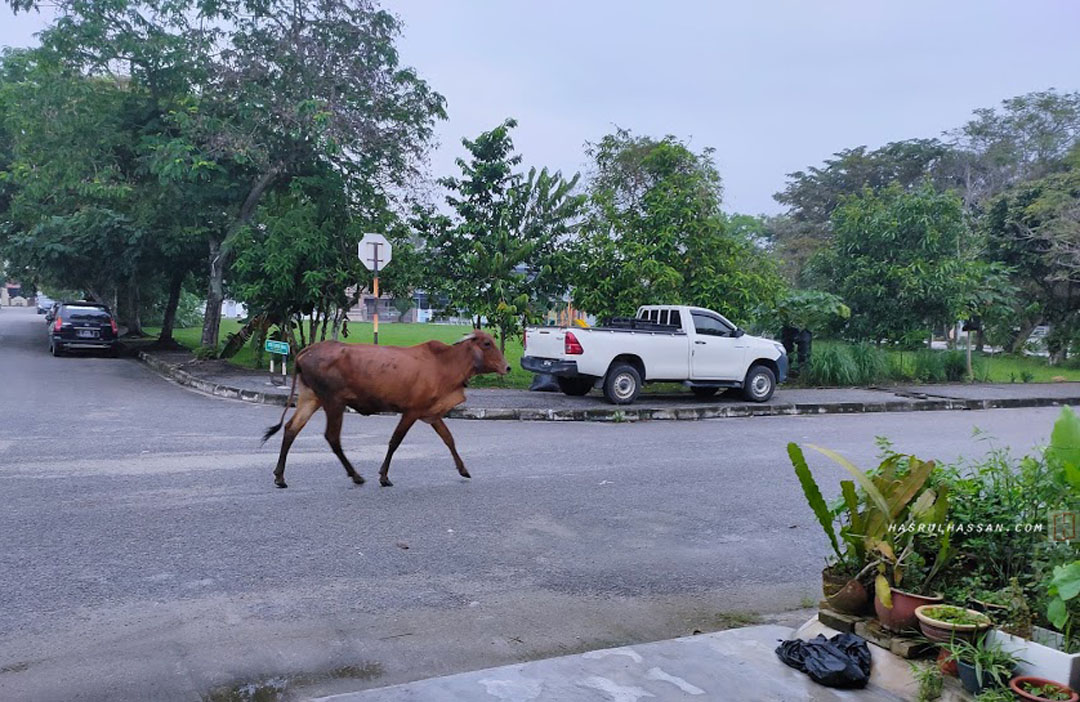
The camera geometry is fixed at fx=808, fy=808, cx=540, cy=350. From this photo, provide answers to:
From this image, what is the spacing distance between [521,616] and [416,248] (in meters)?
15.3

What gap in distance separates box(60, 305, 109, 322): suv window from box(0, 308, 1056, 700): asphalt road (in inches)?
557

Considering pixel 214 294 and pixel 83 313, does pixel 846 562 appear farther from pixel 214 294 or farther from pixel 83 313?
pixel 83 313

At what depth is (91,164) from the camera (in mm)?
19688

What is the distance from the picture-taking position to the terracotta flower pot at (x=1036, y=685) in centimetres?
341

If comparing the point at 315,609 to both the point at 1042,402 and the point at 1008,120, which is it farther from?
the point at 1008,120

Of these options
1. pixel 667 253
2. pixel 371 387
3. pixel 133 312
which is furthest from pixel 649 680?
pixel 133 312

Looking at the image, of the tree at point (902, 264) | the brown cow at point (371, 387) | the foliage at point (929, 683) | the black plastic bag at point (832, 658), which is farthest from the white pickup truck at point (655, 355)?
the foliage at point (929, 683)

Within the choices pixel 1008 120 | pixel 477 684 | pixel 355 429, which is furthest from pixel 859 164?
pixel 477 684

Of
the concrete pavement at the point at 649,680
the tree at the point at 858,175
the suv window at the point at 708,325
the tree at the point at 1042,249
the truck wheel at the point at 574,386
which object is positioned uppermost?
the tree at the point at 858,175

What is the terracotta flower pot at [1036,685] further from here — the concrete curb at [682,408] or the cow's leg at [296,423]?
the concrete curb at [682,408]

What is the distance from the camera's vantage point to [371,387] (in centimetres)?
784

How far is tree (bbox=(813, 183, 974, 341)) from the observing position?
19.6 metres

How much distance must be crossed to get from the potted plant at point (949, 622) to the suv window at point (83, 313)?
24635 mm

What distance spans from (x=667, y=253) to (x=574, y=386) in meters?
3.98
